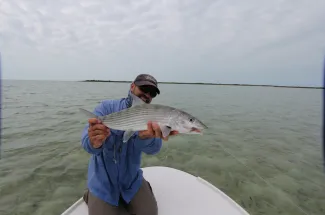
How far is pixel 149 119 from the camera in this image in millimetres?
2893

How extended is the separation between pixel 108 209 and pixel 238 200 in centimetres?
358

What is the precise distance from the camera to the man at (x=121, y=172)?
3271 mm

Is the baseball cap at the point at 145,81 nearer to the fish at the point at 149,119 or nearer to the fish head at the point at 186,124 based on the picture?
the fish at the point at 149,119

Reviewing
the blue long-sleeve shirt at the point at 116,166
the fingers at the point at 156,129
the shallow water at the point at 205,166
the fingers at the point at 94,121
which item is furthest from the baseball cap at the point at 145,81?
the shallow water at the point at 205,166

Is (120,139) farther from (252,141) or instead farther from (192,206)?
(252,141)

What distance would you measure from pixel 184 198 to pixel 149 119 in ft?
6.26

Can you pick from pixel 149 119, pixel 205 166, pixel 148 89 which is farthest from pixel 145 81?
pixel 205 166

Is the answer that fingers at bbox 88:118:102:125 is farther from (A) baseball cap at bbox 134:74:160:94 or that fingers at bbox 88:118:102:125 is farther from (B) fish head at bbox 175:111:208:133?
(B) fish head at bbox 175:111:208:133

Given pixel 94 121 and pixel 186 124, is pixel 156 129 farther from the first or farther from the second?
pixel 94 121

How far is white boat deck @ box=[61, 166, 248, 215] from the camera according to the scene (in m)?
3.51

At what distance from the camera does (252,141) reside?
34.3 ft

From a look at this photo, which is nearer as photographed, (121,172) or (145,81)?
(145,81)

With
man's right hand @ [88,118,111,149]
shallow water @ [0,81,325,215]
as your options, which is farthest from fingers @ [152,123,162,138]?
shallow water @ [0,81,325,215]

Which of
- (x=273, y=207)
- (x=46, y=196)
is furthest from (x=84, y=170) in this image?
(x=273, y=207)
